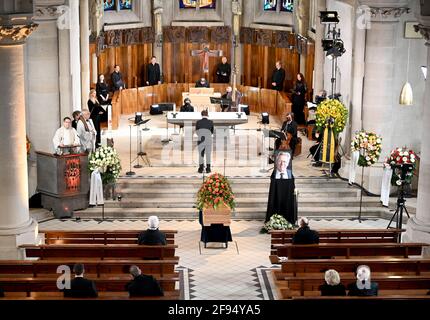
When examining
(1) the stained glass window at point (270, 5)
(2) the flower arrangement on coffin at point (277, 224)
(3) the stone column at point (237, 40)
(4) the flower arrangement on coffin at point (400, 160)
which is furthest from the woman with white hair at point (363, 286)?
(3) the stone column at point (237, 40)

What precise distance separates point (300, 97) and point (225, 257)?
1096 centimetres

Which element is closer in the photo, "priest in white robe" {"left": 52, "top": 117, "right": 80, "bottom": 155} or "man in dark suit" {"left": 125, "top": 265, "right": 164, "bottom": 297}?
"man in dark suit" {"left": 125, "top": 265, "right": 164, "bottom": 297}

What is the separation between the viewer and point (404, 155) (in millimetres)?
21234

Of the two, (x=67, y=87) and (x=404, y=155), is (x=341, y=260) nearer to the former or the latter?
(x=404, y=155)

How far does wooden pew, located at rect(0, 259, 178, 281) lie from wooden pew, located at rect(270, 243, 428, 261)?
7.34 feet

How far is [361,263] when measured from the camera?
1731cm

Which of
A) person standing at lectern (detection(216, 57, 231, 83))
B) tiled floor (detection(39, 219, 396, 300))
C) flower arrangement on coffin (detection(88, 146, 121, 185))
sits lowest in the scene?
tiled floor (detection(39, 219, 396, 300))

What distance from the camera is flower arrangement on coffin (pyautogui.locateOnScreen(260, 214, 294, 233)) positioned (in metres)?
21.9

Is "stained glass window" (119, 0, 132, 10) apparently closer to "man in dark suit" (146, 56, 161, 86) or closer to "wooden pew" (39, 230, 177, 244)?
"man in dark suit" (146, 56, 161, 86)

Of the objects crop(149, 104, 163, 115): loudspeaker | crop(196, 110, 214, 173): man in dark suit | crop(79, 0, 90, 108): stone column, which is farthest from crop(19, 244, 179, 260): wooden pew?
crop(149, 104, 163, 115): loudspeaker

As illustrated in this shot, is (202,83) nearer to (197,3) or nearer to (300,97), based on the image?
(300,97)

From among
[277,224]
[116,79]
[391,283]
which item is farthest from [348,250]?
[116,79]
